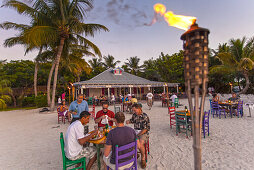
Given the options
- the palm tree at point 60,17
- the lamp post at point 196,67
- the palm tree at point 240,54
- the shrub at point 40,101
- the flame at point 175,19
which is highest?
the palm tree at point 60,17

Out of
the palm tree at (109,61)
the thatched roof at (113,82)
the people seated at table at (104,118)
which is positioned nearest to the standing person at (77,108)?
the people seated at table at (104,118)

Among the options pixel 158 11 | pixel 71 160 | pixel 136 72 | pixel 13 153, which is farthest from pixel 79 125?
pixel 136 72

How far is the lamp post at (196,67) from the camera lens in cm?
112

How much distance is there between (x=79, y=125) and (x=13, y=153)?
3.42 m

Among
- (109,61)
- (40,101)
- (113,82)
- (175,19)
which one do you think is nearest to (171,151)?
(175,19)

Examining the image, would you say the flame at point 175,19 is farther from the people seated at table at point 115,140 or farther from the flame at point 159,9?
the people seated at table at point 115,140

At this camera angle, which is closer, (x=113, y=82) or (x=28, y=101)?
(x=28, y=101)

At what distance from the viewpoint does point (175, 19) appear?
1.39 meters

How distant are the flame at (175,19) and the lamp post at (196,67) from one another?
0.31 feet

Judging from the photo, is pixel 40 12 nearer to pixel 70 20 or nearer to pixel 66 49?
pixel 70 20

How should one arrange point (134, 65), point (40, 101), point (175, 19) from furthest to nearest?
point (134, 65)
point (40, 101)
point (175, 19)

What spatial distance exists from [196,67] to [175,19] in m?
0.61

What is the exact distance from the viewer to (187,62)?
1.19 metres

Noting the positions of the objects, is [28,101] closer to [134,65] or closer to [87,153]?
[87,153]
